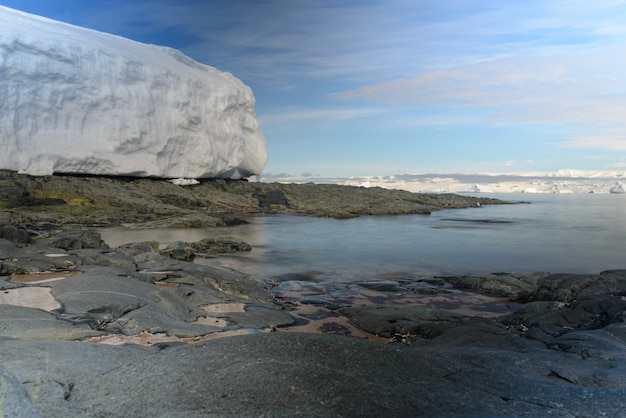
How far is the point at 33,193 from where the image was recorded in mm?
22719

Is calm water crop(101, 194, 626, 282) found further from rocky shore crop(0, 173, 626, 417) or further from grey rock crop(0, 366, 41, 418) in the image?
grey rock crop(0, 366, 41, 418)

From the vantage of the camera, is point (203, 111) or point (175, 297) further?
point (203, 111)

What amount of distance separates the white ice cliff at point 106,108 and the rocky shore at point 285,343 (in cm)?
1649

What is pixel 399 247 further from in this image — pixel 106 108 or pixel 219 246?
pixel 106 108

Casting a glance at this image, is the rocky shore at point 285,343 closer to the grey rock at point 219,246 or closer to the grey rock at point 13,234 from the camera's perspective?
the grey rock at point 13,234

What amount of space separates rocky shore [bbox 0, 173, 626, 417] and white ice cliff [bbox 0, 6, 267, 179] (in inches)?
649

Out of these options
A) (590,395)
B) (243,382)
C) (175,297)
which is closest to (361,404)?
(243,382)

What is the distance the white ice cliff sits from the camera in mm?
25547

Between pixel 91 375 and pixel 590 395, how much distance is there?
3.51m

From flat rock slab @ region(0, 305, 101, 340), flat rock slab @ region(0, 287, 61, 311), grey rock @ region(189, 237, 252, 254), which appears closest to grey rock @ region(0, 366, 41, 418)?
flat rock slab @ region(0, 305, 101, 340)

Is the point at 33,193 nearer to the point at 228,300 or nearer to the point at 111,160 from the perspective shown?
the point at 111,160

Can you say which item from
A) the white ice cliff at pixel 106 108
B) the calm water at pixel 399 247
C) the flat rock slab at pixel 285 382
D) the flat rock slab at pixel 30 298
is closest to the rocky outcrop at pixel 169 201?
the white ice cliff at pixel 106 108

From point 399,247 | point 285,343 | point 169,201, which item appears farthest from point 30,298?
point 169,201

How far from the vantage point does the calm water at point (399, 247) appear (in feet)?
46.1
